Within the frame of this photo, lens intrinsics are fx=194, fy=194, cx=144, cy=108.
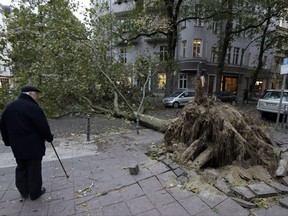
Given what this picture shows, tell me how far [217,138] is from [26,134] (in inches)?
137

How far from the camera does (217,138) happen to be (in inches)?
157

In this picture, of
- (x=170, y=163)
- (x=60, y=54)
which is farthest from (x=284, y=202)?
(x=60, y=54)

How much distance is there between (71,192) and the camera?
3396 mm

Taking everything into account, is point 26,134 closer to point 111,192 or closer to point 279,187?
point 111,192

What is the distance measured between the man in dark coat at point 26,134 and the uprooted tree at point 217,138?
274 centimetres

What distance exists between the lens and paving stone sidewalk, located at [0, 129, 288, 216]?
288 centimetres

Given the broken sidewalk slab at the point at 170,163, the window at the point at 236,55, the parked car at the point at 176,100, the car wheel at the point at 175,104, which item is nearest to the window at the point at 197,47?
the window at the point at 236,55

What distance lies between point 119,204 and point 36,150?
5.07 feet

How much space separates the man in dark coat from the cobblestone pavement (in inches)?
15.2

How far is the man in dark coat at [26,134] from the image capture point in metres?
2.93

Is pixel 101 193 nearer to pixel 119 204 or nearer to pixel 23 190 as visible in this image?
pixel 119 204

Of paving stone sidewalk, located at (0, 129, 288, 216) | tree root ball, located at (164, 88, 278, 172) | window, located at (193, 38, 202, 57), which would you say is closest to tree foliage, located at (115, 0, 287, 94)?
window, located at (193, 38, 202, 57)

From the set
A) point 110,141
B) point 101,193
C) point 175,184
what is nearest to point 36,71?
point 110,141

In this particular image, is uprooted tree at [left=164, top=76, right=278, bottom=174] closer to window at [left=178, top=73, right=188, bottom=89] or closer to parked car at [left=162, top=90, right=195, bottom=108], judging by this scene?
parked car at [left=162, top=90, right=195, bottom=108]
